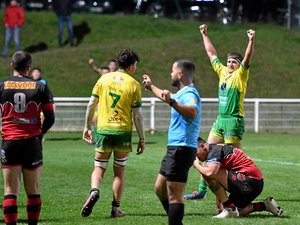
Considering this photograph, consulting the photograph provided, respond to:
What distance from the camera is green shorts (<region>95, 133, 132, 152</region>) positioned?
1177 cm

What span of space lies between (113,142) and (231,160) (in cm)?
153

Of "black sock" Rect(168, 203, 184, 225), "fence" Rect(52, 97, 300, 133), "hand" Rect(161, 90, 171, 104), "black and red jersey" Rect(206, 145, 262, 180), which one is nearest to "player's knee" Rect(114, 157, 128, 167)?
"black and red jersey" Rect(206, 145, 262, 180)

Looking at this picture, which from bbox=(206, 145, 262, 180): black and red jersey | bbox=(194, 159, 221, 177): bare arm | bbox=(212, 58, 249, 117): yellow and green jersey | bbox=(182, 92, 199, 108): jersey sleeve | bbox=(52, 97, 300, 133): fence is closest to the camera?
bbox=(182, 92, 199, 108): jersey sleeve

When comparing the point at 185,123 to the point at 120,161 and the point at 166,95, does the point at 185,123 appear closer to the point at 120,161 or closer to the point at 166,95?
the point at 166,95

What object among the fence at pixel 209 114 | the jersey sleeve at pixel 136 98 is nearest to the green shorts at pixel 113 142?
the jersey sleeve at pixel 136 98

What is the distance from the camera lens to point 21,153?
10.2 m

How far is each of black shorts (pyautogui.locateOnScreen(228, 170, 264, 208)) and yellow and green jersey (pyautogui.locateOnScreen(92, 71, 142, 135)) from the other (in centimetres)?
149

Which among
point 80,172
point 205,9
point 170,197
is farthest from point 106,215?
point 205,9

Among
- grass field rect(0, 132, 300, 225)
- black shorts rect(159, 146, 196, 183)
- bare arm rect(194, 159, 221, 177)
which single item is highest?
black shorts rect(159, 146, 196, 183)

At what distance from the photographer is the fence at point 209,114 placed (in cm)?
2825

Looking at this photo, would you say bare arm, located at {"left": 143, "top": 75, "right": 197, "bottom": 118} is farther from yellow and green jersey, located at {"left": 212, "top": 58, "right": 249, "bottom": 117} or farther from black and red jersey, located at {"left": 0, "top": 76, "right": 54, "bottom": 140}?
yellow and green jersey, located at {"left": 212, "top": 58, "right": 249, "bottom": 117}

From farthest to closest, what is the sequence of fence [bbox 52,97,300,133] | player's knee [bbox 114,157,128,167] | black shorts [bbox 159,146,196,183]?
fence [bbox 52,97,300,133] < player's knee [bbox 114,157,128,167] < black shorts [bbox 159,146,196,183]

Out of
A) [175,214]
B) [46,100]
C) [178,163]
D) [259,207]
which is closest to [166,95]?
[178,163]

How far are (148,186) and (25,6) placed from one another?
2568cm
